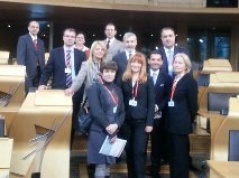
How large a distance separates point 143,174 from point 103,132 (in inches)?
27.8

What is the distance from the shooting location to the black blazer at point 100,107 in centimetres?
524

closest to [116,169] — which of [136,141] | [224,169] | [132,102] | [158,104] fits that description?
[136,141]

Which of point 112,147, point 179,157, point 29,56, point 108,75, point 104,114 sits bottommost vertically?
point 179,157

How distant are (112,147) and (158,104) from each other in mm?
886

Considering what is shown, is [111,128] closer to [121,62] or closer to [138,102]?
[138,102]

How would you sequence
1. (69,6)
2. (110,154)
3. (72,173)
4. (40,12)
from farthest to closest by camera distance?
1. (40,12)
2. (69,6)
3. (72,173)
4. (110,154)

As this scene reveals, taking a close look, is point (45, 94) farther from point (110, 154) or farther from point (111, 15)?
point (111, 15)

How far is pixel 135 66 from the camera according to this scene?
5516 millimetres

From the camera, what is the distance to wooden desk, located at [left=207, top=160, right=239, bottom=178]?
134 inches

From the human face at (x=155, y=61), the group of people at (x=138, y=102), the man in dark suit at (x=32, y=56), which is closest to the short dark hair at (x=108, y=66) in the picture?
the group of people at (x=138, y=102)

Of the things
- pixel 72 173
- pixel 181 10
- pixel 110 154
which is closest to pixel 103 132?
pixel 110 154

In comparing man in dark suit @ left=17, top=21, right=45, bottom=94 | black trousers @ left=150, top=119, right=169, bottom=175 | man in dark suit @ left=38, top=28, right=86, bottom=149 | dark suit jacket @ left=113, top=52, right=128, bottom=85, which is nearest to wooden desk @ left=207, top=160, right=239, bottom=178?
black trousers @ left=150, top=119, right=169, bottom=175

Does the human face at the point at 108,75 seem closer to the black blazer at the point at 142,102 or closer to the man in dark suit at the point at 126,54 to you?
the black blazer at the point at 142,102

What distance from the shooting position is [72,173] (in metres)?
6.21
